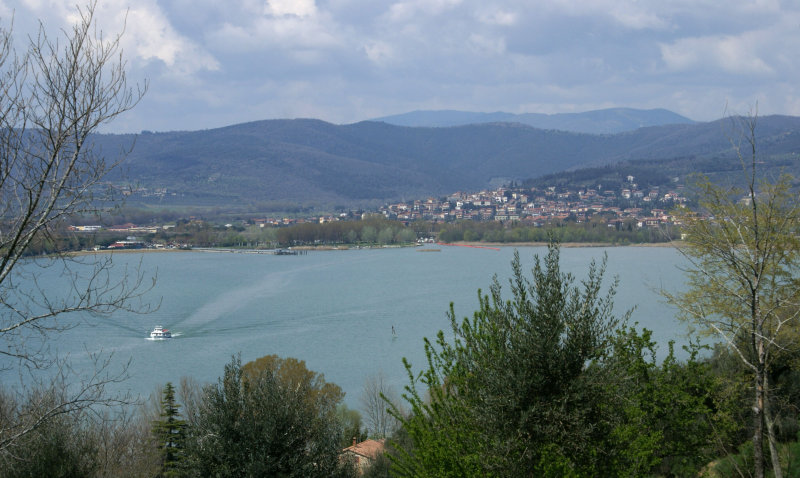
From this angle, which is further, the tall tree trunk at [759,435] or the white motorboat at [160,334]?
the white motorboat at [160,334]

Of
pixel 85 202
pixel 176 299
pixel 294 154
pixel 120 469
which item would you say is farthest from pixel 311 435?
pixel 294 154

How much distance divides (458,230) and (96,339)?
2468 inches

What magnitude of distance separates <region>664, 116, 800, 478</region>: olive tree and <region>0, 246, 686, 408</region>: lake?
306 cm

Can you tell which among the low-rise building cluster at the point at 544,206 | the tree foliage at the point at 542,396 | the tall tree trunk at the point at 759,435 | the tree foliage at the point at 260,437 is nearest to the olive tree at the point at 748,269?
the tall tree trunk at the point at 759,435

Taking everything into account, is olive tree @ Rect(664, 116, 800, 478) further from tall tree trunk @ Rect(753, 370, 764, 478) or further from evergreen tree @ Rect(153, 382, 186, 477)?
evergreen tree @ Rect(153, 382, 186, 477)

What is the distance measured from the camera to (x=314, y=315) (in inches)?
1314

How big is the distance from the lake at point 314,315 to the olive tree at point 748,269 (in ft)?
10.0

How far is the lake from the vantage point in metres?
24.1

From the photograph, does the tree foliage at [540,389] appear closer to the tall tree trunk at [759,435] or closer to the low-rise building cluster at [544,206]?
the tall tree trunk at [759,435]

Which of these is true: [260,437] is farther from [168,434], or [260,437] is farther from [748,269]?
[168,434]

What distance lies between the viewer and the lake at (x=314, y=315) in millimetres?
24062

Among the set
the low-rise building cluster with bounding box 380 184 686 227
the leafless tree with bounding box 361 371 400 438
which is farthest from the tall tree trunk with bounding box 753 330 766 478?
the low-rise building cluster with bounding box 380 184 686 227

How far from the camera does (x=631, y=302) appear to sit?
33156mm

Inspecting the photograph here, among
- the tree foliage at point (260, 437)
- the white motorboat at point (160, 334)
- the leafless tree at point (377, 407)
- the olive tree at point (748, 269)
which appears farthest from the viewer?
the white motorboat at point (160, 334)
